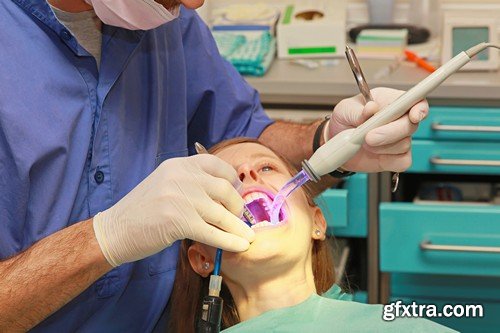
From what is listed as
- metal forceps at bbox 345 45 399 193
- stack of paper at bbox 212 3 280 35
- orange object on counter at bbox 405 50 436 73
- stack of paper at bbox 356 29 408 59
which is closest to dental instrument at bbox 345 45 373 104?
metal forceps at bbox 345 45 399 193

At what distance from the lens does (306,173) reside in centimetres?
167

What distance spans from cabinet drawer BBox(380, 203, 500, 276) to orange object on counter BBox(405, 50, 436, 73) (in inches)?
18.9

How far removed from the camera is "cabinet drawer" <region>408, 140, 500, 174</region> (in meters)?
2.64

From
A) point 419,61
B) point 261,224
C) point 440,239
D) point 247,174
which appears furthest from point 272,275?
point 419,61

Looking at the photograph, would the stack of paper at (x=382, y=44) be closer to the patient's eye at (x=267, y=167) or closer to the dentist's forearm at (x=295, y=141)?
the dentist's forearm at (x=295, y=141)

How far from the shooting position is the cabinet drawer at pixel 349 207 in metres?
2.61

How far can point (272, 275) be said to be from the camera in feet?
5.83

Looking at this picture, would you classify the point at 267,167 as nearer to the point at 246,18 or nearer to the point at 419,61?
the point at 419,61

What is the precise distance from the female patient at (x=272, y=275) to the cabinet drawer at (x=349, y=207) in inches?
26.2

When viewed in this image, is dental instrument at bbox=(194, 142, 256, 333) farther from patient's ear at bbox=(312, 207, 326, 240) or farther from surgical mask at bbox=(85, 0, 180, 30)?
surgical mask at bbox=(85, 0, 180, 30)

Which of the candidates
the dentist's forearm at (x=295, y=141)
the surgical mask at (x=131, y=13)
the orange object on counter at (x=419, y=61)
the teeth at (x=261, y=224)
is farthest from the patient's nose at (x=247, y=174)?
the orange object on counter at (x=419, y=61)

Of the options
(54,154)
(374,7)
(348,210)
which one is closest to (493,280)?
(348,210)

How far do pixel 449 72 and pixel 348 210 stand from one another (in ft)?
3.84

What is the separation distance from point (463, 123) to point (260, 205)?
3.38 ft
